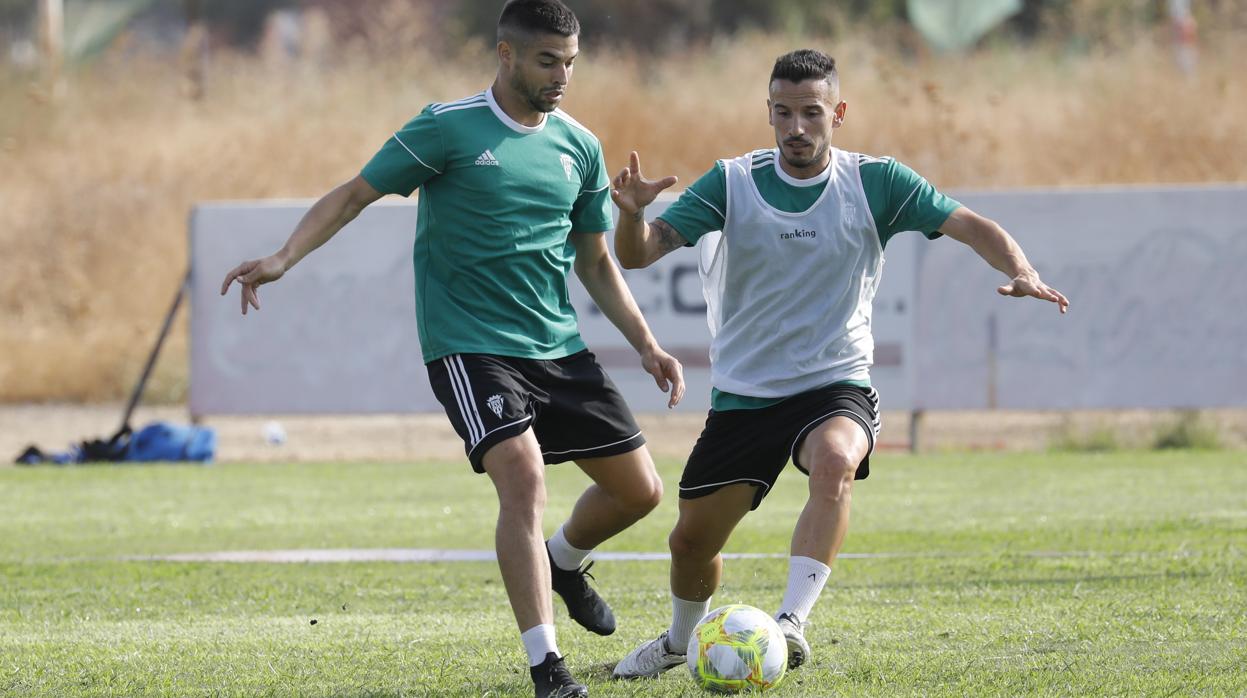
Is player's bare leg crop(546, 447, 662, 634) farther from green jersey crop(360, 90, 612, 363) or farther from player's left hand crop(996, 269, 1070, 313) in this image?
player's left hand crop(996, 269, 1070, 313)

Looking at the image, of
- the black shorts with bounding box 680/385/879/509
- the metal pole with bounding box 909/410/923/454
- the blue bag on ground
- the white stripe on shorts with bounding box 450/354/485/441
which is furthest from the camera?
the metal pole with bounding box 909/410/923/454

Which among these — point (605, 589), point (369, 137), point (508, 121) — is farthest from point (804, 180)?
point (369, 137)

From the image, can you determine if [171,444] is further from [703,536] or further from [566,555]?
[703,536]

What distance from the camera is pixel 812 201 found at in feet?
19.6

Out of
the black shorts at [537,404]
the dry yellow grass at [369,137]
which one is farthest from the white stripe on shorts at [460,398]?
the dry yellow grass at [369,137]

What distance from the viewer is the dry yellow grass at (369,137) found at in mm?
21844

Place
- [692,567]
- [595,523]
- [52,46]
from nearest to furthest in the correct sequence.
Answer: [692,567]
[595,523]
[52,46]

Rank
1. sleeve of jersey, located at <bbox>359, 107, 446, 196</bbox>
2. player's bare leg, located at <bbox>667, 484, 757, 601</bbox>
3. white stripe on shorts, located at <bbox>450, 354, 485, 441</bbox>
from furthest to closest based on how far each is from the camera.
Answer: player's bare leg, located at <bbox>667, 484, 757, 601</bbox>
sleeve of jersey, located at <bbox>359, 107, 446, 196</bbox>
white stripe on shorts, located at <bbox>450, 354, 485, 441</bbox>

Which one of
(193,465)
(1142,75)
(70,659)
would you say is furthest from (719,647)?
(1142,75)

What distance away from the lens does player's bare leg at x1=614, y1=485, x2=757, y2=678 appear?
5.93m

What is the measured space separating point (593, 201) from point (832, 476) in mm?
1298

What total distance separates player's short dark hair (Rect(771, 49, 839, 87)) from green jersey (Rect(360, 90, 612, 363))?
793 millimetres

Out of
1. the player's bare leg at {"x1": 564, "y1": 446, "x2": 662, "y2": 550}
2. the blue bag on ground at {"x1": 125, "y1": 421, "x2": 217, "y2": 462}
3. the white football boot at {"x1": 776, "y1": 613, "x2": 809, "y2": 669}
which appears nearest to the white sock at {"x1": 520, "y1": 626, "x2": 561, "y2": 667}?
the white football boot at {"x1": 776, "y1": 613, "x2": 809, "y2": 669}

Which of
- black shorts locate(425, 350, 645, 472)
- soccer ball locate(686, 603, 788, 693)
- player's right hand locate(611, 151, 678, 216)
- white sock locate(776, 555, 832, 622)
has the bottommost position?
soccer ball locate(686, 603, 788, 693)
